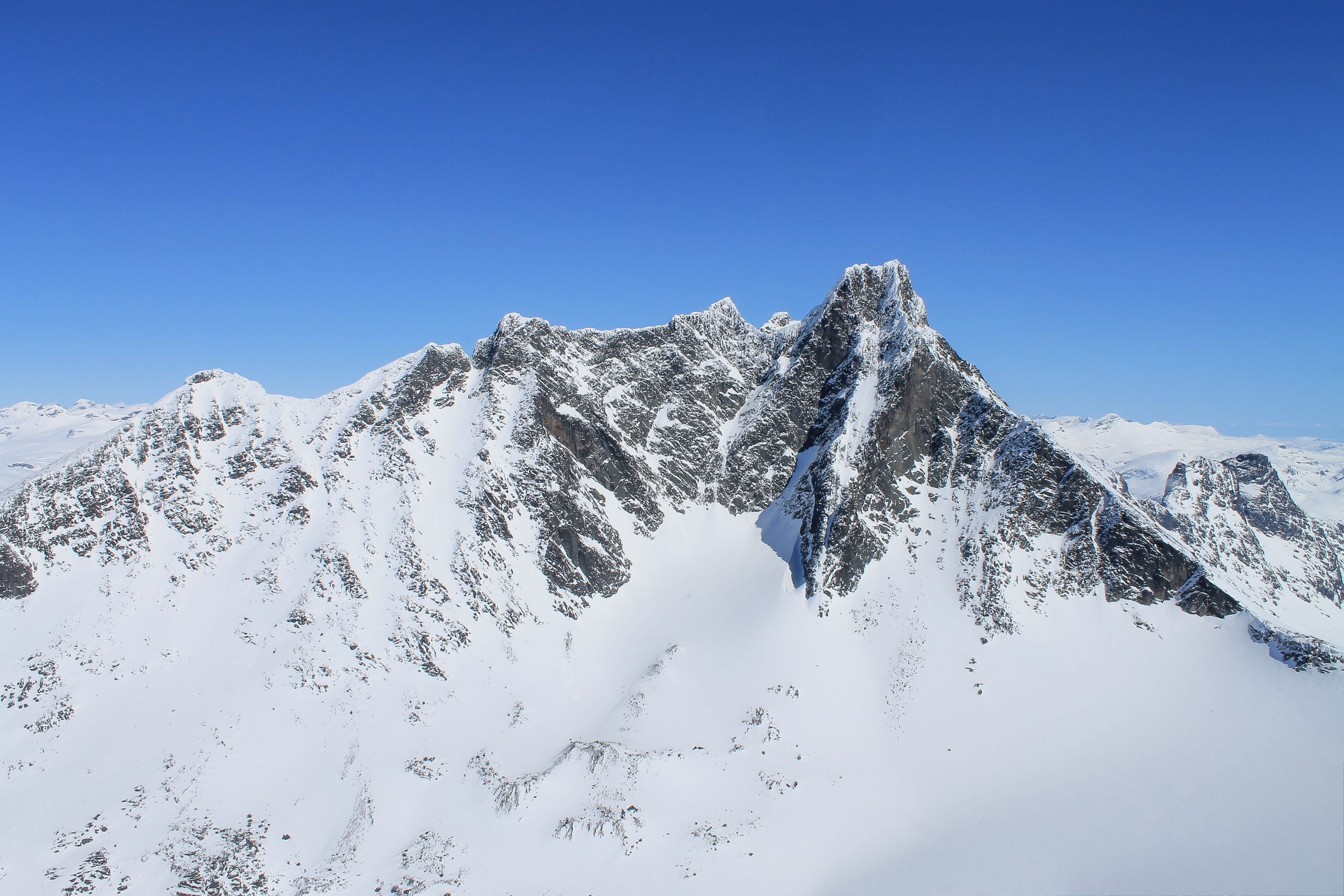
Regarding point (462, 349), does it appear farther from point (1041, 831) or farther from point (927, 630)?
point (1041, 831)

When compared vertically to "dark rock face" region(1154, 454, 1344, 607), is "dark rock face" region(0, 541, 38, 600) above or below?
above

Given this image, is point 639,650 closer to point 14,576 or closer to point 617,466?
point 617,466

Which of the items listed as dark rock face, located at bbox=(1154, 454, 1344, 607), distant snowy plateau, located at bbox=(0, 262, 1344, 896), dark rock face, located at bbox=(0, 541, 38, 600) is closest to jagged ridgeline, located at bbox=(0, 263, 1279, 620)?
dark rock face, located at bbox=(0, 541, 38, 600)

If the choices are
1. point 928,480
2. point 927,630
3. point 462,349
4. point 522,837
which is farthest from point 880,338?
point 522,837

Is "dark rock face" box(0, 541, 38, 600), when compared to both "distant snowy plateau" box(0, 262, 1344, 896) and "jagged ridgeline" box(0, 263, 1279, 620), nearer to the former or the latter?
"jagged ridgeline" box(0, 263, 1279, 620)

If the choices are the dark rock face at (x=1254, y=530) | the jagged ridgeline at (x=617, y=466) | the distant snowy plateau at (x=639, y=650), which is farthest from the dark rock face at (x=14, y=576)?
the dark rock face at (x=1254, y=530)

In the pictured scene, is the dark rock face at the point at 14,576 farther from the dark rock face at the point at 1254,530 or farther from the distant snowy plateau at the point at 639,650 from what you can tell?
the dark rock face at the point at 1254,530

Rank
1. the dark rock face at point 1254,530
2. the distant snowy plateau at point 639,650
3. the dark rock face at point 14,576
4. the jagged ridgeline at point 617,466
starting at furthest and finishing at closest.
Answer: the dark rock face at point 1254,530
the jagged ridgeline at point 617,466
the dark rock face at point 14,576
the distant snowy plateau at point 639,650

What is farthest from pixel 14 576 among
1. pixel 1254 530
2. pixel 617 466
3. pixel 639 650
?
pixel 1254 530
